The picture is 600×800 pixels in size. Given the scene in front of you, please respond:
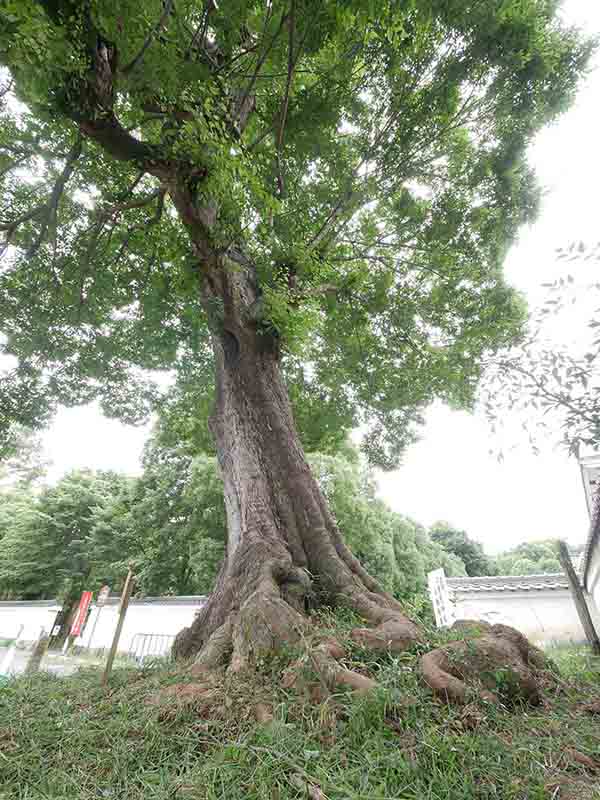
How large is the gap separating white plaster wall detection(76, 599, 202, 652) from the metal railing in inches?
13.4

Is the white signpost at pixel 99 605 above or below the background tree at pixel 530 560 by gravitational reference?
below

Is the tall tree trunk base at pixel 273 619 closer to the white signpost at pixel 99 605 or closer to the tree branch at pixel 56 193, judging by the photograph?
the tree branch at pixel 56 193

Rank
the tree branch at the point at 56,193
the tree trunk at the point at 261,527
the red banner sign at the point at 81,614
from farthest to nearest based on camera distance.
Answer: the red banner sign at the point at 81,614
the tree branch at the point at 56,193
the tree trunk at the point at 261,527

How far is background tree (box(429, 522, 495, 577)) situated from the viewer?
25.7 meters

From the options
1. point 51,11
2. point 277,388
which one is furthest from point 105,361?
point 51,11

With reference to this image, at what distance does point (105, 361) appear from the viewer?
7078mm

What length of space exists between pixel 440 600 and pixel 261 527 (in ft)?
34.8

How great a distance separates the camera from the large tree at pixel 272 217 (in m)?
2.85

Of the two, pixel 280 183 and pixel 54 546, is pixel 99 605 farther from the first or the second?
pixel 280 183

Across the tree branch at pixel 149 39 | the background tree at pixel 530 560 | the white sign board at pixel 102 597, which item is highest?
the background tree at pixel 530 560

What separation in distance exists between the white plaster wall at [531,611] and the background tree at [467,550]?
1316 cm

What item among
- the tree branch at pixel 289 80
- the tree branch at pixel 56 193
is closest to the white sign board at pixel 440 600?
the tree branch at pixel 289 80

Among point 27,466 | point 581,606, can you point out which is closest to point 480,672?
point 581,606

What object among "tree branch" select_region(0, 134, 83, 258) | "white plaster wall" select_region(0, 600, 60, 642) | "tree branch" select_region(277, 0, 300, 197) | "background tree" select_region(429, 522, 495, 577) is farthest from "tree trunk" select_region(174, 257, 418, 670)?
"background tree" select_region(429, 522, 495, 577)
